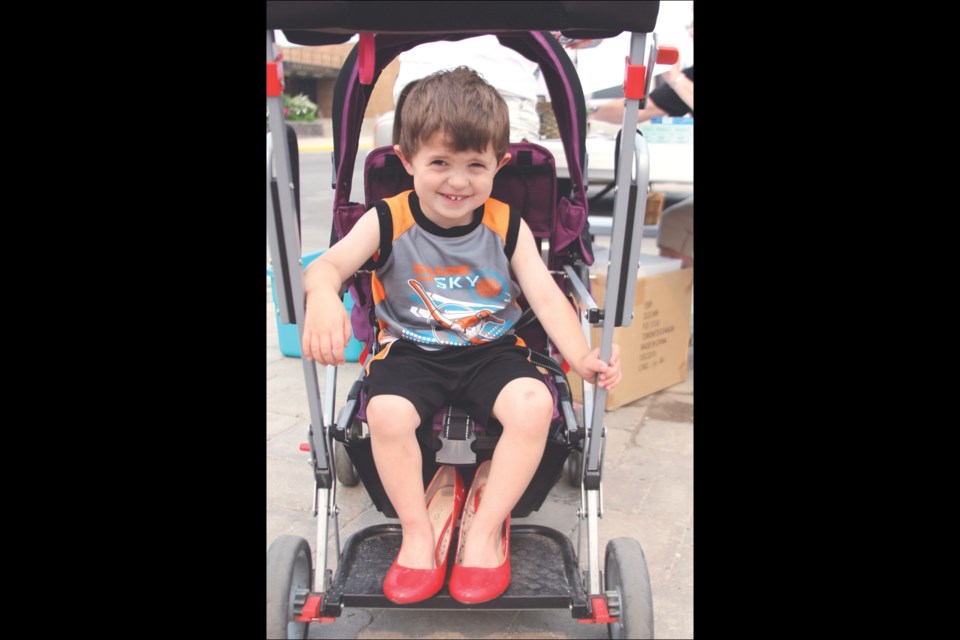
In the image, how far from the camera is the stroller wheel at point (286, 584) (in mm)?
1840

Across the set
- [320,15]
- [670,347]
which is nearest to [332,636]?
[320,15]

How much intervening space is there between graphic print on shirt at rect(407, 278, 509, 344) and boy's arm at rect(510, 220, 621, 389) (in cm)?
11

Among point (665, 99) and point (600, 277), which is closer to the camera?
point (600, 277)

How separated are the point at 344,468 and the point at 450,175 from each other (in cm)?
128

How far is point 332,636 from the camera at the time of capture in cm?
209

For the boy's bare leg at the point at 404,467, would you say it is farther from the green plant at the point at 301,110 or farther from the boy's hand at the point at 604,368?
the green plant at the point at 301,110

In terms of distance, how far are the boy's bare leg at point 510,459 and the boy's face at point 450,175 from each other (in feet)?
1.66

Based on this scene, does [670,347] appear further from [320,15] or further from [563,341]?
[320,15]

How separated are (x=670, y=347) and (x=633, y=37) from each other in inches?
89.3

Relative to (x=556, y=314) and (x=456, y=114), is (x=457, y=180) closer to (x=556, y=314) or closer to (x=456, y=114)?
(x=456, y=114)

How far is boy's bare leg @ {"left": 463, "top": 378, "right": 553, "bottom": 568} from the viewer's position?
1.93 metres

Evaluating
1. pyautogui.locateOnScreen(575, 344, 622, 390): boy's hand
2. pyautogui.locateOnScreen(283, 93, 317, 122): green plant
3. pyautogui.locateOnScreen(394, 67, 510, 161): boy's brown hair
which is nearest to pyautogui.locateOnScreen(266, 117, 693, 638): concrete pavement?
pyautogui.locateOnScreen(575, 344, 622, 390): boy's hand

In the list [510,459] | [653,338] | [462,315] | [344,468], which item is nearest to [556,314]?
[462,315]

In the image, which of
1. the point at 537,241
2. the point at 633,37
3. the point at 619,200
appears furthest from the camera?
the point at 537,241
